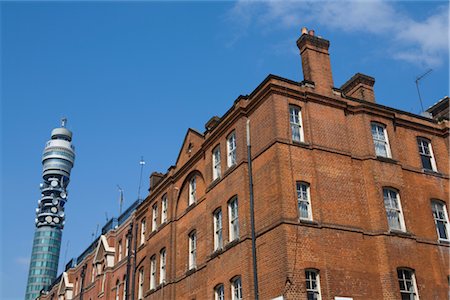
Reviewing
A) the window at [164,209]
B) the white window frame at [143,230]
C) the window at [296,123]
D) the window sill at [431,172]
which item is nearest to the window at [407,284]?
the window sill at [431,172]

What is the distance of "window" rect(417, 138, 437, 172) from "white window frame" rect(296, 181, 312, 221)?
9.22m

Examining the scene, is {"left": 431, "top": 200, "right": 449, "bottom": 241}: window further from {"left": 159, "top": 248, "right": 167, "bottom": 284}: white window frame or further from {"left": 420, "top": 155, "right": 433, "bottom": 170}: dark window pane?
{"left": 159, "top": 248, "right": 167, "bottom": 284}: white window frame

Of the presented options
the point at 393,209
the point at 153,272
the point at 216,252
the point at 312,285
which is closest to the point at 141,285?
the point at 153,272

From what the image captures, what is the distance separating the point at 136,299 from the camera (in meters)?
36.4

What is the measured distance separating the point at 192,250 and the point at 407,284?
12.6 meters

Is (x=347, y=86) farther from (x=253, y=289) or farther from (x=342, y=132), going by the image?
(x=253, y=289)

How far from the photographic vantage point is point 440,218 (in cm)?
2717

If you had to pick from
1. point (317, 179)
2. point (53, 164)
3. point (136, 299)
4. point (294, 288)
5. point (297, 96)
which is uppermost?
point (53, 164)

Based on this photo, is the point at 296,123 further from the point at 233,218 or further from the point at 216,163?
the point at 216,163

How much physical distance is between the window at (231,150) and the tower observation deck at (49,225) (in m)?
136

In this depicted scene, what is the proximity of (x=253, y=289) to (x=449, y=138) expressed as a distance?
1597 centimetres

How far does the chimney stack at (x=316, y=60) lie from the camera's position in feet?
87.2

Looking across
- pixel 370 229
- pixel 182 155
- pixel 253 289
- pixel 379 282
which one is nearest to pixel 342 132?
pixel 370 229

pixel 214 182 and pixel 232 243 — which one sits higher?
pixel 214 182
